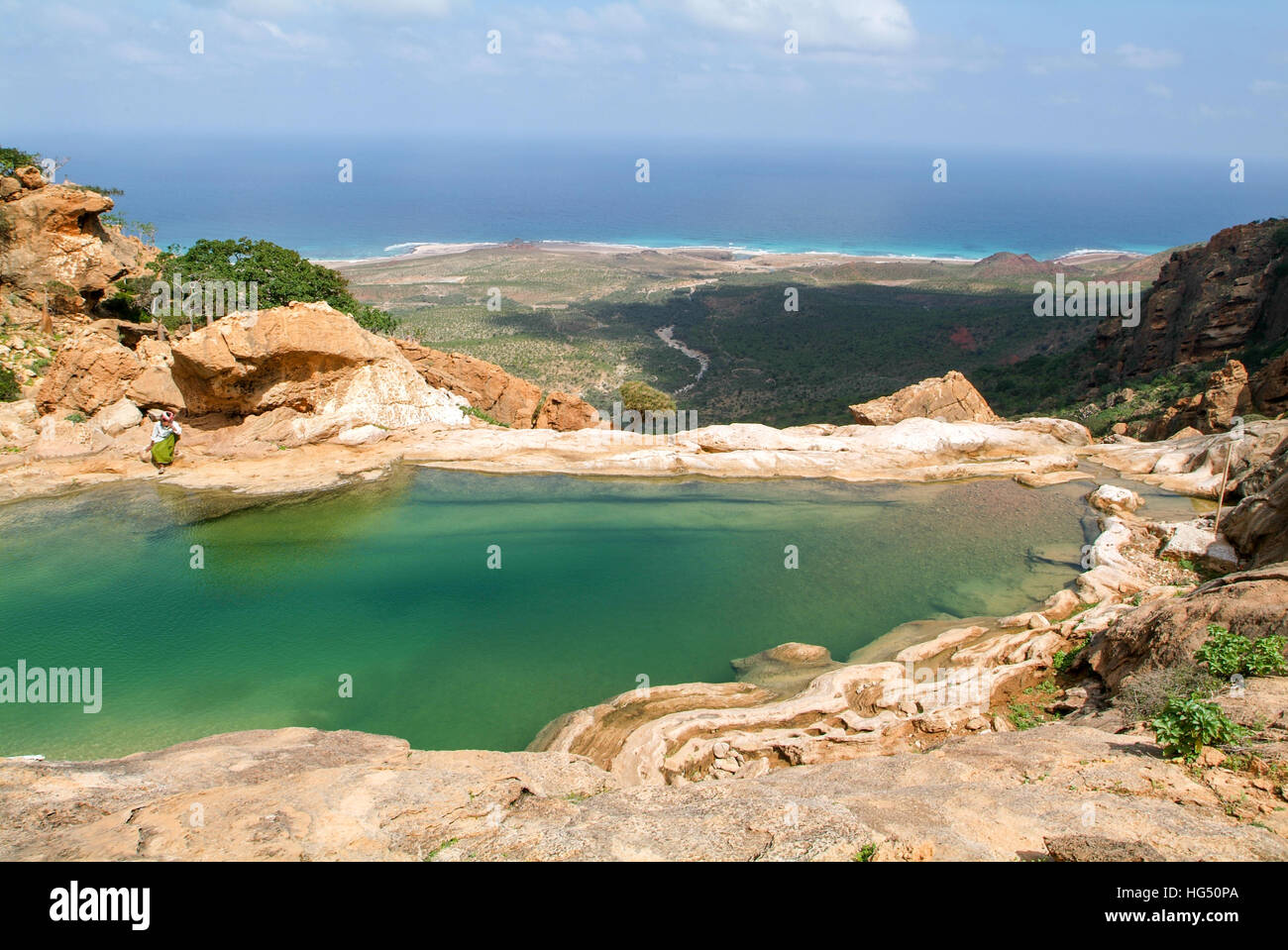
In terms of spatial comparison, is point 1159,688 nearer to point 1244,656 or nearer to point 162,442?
point 1244,656

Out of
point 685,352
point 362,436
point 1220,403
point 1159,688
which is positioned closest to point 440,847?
point 1159,688

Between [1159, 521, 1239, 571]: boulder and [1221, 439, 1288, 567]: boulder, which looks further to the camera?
[1159, 521, 1239, 571]: boulder

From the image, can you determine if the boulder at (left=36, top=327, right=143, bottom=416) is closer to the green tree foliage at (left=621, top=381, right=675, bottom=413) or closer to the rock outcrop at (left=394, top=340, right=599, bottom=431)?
the rock outcrop at (left=394, top=340, right=599, bottom=431)

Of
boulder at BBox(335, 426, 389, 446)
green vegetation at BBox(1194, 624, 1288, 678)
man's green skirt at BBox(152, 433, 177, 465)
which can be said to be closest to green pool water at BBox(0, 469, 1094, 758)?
man's green skirt at BBox(152, 433, 177, 465)

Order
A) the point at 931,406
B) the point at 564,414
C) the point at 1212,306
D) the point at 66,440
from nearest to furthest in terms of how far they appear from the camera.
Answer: the point at 66,440
the point at 564,414
the point at 931,406
the point at 1212,306

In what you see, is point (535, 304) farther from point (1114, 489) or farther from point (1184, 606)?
point (1184, 606)
